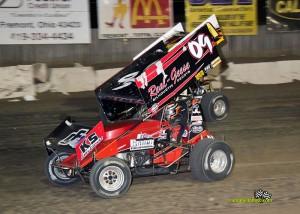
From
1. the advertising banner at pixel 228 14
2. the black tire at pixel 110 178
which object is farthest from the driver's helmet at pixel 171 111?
the advertising banner at pixel 228 14

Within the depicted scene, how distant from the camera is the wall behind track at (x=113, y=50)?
48.9 ft

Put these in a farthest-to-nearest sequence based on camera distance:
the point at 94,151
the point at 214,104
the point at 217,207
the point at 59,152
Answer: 1. the point at 214,104
2. the point at 59,152
3. the point at 94,151
4. the point at 217,207

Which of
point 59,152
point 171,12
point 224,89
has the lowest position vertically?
point 224,89

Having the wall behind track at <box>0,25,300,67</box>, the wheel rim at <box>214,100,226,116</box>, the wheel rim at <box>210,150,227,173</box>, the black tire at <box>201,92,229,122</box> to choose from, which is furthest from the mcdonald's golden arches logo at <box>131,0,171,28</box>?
the wheel rim at <box>210,150,227,173</box>

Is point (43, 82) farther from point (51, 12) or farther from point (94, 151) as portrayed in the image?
point (94, 151)

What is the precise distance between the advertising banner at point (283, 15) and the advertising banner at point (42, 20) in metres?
5.77

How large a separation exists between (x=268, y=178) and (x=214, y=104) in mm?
3742

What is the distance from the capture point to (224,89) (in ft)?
45.4

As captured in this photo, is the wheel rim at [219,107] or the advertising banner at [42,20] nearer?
the wheel rim at [219,107]

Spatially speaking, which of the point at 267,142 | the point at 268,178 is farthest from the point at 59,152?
the point at 267,142

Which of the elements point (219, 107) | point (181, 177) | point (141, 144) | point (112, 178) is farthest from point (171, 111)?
point (219, 107)

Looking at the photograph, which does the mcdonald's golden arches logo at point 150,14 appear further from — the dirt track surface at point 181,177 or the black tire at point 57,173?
the black tire at point 57,173

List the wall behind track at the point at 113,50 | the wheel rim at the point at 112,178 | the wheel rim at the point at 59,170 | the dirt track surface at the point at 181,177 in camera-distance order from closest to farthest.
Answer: the dirt track surface at the point at 181,177
the wheel rim at the point at 112,178
the wheel rim at the point at 59,170
the wall behind track at the point at 113,50

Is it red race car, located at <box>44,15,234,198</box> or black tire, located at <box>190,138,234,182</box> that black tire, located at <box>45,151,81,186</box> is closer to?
red race car, located at <box>44,15,234,198</box>
